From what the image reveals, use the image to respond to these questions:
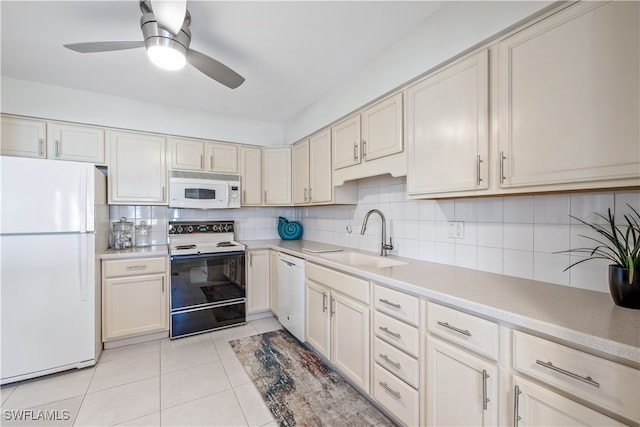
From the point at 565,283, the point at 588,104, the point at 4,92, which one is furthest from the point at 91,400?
the point at 588,104

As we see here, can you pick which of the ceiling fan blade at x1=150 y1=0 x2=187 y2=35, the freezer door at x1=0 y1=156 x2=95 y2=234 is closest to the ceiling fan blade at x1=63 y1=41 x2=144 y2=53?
the ceiling fan blade at x1=150 y1=0 x2=187 y2=35

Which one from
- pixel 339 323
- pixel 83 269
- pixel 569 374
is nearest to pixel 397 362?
pixel 339 323

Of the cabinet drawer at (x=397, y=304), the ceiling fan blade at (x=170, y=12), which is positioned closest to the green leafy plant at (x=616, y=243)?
the cabinet drawer at (x=397, y=304)

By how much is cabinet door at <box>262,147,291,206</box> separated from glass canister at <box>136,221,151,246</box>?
4.43 feet

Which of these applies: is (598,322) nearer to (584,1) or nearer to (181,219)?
(584,1)

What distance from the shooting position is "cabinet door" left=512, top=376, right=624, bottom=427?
2.71 feet

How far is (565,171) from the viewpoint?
111 cm

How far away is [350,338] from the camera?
1.87m

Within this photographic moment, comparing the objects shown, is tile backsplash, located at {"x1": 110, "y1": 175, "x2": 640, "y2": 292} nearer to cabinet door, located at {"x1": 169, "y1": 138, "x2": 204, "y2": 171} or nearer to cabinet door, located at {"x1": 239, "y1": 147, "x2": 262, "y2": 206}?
cabinet door, located at {"x1": 169, "y1": 138, "x2": 204, "y2": 171}

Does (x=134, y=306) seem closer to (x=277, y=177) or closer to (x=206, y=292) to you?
(x=206, y=292)

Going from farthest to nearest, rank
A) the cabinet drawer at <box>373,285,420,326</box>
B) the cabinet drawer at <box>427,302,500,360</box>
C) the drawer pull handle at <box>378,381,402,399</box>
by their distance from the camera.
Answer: the drawer pull handle at <box>378,381,402,399</box>, the cabinet drawer at <box>373,285,420,326</box>, the cabinet drawer at <box>427,302,500,360</box>

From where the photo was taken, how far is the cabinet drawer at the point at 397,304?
1.38 metres

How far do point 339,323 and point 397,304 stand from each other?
66 centimetres

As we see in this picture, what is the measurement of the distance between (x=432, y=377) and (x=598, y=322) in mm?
703
